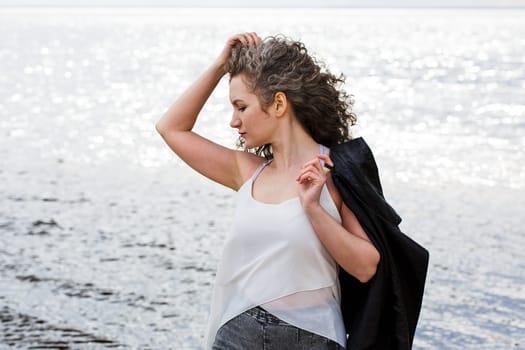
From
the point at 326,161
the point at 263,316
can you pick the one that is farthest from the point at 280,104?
the point at 263,316

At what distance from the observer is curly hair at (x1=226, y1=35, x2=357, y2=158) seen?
347 cm

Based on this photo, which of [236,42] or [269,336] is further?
[236,42]

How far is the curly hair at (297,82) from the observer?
3.47 metres

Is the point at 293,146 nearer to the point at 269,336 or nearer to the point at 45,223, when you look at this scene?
the point at 269,336

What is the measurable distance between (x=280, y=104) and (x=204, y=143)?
39 centimetres

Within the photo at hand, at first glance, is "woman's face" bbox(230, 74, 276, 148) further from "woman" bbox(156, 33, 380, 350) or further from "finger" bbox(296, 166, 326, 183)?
"finger" bbox(296, 166, 326, 183)

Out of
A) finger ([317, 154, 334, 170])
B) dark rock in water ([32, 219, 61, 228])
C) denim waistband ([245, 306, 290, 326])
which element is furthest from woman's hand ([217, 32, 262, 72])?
dark rock in water ([32, 219, 61, 228])

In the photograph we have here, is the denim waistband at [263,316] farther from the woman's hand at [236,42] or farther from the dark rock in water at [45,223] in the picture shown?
the dark rock in water at [45,223]

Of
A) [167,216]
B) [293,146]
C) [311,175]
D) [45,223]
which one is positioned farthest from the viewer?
[167,216]

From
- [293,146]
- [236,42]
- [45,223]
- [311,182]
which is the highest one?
[236,42]

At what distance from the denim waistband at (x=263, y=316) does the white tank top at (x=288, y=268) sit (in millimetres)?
13

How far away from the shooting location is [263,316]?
3426 millimetres

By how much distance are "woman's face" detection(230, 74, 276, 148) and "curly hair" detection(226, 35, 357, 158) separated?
24 mm

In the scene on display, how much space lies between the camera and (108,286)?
10.9 m
